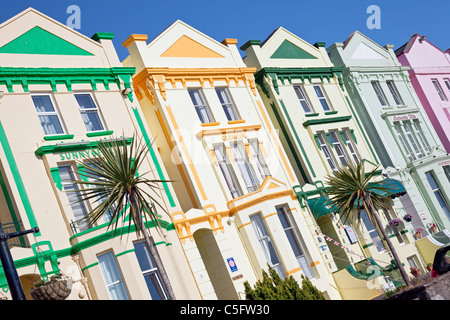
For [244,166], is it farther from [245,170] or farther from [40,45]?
[40,45]

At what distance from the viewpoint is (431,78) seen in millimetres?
39719

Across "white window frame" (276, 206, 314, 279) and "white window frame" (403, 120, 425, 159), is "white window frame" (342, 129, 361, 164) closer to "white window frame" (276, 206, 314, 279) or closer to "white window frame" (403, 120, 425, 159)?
"white window frame" (403, 120, 425, 159)

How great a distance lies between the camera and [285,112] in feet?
97.6

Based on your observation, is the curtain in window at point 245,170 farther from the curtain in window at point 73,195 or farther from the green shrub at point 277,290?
the curtain in window at point 73,195

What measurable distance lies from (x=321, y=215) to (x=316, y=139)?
4.79 meters

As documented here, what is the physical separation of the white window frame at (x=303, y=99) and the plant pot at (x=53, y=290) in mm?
17570

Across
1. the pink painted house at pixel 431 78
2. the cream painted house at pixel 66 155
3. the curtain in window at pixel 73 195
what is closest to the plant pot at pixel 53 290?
the cream painted house at pixel 66 155

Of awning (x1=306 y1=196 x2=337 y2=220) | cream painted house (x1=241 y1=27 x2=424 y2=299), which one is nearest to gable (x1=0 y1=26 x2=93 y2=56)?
cream painted house (x1=241 y1=27 x2=424 y2=299)

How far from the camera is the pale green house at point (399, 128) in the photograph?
33094 millimetres

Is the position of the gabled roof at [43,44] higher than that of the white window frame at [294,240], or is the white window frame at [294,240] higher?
the gabled roof at [43,44]

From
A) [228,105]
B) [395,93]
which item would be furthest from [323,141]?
[395,93]

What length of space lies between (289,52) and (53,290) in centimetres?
1967
